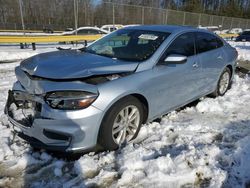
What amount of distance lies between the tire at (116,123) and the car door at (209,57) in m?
1.85

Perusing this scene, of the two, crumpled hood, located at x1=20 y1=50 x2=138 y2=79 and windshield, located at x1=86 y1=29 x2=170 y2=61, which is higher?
windshield, located at x1=86 y1=29 x2=170 y2=61

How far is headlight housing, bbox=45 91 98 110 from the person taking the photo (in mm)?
3125

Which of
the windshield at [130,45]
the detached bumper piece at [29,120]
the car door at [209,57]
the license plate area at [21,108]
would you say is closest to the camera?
the detached bumper piece at [29,120]

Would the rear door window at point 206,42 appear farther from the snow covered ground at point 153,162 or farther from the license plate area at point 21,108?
the license plate area at point 21,108

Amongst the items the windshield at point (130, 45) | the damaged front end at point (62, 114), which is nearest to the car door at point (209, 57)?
the windshield at point (130, 45)

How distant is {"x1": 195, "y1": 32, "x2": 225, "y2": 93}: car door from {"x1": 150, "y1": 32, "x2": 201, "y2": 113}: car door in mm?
211

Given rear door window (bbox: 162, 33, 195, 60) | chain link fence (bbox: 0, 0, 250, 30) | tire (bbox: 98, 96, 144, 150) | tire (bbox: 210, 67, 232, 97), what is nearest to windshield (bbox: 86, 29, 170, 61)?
rear door window (bbox: 162, 33, 195, 60)

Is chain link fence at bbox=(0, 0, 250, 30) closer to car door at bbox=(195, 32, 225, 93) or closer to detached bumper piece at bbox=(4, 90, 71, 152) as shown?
car door at bbox=(195, 32, 225, 93)

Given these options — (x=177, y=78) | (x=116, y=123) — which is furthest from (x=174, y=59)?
(x=116, y=123)

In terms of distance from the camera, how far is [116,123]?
3553mm

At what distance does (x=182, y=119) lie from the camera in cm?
483

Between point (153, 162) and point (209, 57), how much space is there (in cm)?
283

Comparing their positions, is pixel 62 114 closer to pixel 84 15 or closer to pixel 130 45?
pixel 130 45

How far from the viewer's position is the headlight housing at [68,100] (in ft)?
10.3
